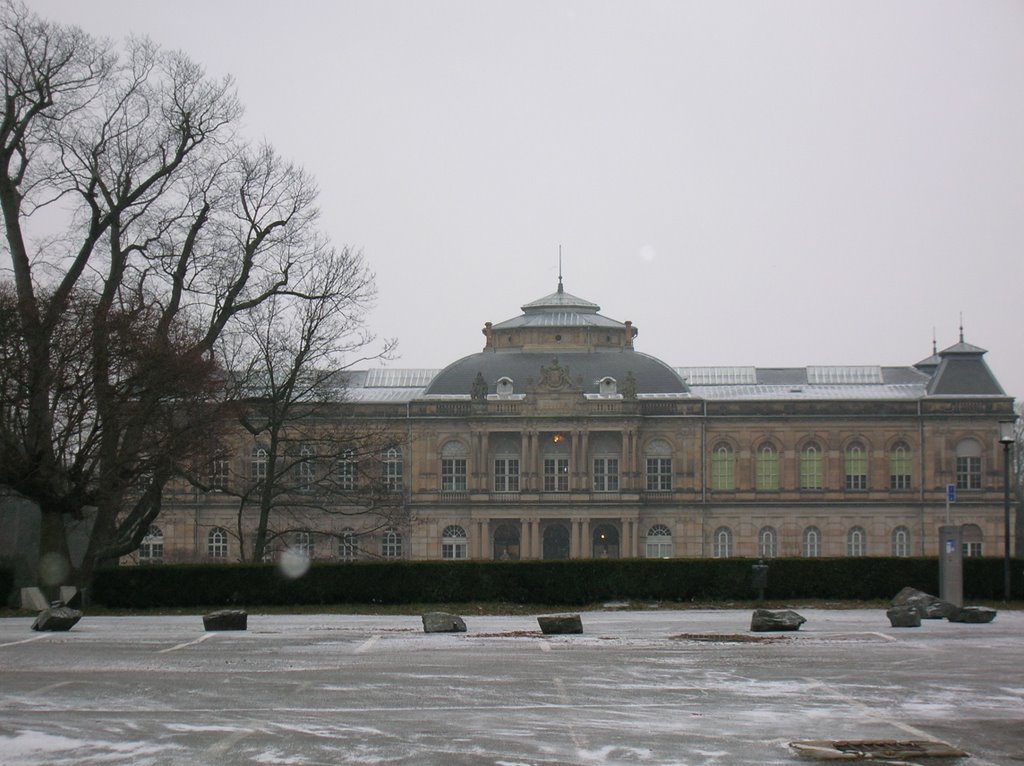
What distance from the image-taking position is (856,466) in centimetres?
9375

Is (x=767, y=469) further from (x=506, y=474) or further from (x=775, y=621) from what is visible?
(x=775, y=621)

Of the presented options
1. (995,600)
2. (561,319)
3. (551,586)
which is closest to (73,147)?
(551,586)

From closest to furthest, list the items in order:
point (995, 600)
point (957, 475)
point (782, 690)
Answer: point (782, 690)
point (995, 600)
point (957, 475)

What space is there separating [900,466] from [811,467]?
527 cm

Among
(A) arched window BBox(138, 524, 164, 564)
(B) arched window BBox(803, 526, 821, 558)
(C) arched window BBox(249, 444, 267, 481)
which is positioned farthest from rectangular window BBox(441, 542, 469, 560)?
(B) arched window BBox(803, 526, 821, 558)

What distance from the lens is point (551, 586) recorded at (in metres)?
→ 39.1

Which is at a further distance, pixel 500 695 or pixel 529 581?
pixel 529 581

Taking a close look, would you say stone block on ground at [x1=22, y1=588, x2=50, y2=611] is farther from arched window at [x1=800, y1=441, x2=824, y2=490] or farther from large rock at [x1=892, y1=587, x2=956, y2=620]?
arched window at [x1=800, y1=441, x2=824, y2=490]

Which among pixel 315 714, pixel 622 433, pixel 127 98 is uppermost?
pixel 127 98

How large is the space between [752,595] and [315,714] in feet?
77.0

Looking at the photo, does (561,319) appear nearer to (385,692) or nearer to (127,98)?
→ (127,98)

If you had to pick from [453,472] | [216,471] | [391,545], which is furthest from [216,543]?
[216,471]

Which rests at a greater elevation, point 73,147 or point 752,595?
point 73,147

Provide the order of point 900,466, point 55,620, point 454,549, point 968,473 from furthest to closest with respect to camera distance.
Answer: point 900,466
point 968,473
point 454,549
point 55,620
